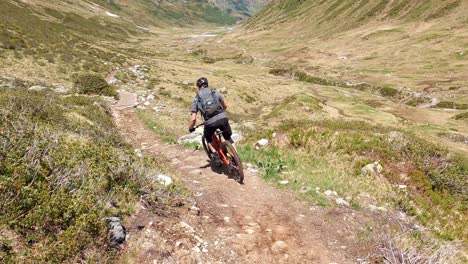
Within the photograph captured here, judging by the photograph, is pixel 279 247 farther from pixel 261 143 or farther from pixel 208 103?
pixel 261 143

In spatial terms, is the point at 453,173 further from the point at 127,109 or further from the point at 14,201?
the point at 127,109

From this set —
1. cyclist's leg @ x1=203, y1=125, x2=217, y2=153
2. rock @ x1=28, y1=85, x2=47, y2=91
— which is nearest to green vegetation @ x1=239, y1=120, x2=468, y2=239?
cyclist's leg @ x1=203, y1=125, x2=217, y2=153

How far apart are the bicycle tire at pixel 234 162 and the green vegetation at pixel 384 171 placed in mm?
1239

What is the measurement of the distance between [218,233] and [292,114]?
3456 cm

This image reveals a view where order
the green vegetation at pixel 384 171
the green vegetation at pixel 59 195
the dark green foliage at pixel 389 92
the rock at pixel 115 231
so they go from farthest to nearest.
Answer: the dark green foliage at pixel 389 92, the green vegetation at pixel 384 171, the rock at pixel 115 231, the green vegetation at pixel 59 195

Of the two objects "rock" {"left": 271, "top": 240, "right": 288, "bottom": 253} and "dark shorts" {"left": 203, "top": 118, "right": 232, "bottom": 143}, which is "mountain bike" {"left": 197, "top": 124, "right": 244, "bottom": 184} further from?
"rock" {"left": 271, "top": 240, "right": 288, "bottom": 253}

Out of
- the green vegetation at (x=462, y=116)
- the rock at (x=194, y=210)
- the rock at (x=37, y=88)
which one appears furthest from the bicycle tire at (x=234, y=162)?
the green vegetation at (x=462, y=116)

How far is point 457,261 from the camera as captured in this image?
7.09 metres

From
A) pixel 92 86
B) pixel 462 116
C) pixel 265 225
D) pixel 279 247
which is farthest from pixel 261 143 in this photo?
pixel 462 116

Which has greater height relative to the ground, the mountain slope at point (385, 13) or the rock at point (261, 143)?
the mountain slope at point (385, 13)

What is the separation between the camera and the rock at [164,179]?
32.0ft

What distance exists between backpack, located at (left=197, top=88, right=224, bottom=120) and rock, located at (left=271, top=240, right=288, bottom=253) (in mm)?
4740

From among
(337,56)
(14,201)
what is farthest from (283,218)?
(337,56)

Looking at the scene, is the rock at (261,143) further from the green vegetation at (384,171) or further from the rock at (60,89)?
the rock at (60,89)
